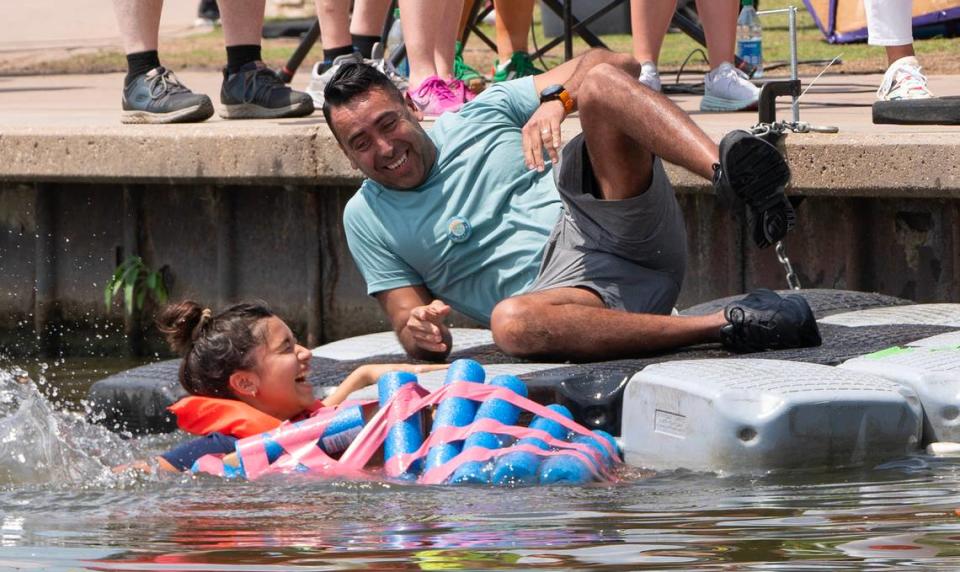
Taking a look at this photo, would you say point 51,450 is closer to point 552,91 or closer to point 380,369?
point 380,369

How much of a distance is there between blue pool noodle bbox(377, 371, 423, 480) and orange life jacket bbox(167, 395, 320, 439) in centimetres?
34

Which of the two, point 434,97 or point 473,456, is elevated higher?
point 434,97

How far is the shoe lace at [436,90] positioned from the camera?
6.69 meters

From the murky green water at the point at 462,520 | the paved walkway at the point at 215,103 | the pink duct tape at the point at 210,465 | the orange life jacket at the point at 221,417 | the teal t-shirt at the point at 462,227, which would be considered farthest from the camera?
the paved walkway at the point at 215,103

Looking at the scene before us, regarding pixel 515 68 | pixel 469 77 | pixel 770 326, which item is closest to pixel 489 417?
pixel 770 326

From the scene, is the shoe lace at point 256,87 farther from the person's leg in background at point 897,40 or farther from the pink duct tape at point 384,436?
the pink duct tape at point 384,436

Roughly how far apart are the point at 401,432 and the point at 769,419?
0.91 m

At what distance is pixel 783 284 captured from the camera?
621cm

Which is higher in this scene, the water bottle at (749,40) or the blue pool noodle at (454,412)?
the water bottle at (749,40)

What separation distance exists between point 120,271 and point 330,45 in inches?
49.1

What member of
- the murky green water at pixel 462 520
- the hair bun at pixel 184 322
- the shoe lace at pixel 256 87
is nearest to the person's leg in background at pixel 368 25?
the shoe lace at pixel 256 87

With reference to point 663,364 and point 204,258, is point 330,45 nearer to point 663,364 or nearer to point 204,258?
point 204,258

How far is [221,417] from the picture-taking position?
15.3 feet

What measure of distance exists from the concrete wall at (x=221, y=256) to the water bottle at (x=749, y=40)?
2.49 metres
